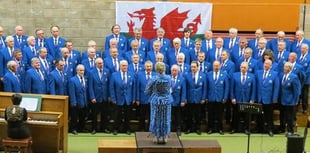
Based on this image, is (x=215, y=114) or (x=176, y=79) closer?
(x=176, y=79)

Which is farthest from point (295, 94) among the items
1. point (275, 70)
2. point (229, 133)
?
point (229, 133)

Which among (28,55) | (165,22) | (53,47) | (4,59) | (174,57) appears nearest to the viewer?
(4,59)

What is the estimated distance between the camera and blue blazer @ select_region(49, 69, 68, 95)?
1127 cm

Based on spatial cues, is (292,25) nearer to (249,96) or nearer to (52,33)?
(249,96)

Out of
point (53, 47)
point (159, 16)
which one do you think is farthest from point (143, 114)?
point (159, 16)

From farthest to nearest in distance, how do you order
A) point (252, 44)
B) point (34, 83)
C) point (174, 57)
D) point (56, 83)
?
point (252, 44) < point (174, 57) < point (56, 83) < point (34, 83)

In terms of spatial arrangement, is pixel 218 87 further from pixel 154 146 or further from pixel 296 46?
pixel 154 146

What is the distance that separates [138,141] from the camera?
9.09 m

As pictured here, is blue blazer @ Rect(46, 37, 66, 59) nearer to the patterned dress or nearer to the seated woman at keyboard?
the seated woman at keyboard

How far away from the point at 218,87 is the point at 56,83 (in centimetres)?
307

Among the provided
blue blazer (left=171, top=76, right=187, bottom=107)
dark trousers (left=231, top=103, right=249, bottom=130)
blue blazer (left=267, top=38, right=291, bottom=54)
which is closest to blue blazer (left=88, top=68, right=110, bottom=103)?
blue blazer (left=171, top=76, right=187, bottom=107)

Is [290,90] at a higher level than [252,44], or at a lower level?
lower

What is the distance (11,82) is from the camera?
434 inches

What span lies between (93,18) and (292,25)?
444 cm
